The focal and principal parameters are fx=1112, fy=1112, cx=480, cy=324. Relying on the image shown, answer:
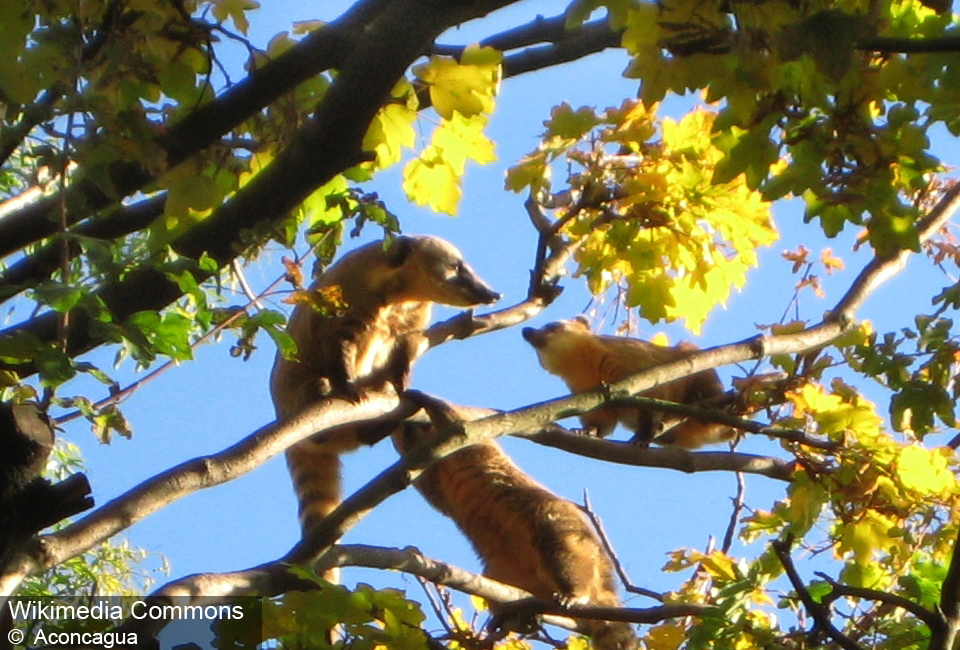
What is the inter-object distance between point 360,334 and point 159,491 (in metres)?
2.88

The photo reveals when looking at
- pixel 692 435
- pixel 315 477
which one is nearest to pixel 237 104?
pixel 315 477

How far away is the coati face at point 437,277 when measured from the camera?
6035 millimetres

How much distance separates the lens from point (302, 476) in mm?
5629

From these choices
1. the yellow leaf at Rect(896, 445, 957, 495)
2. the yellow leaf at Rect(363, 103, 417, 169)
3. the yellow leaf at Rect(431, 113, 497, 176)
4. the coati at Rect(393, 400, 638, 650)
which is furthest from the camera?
the coati at Rect(393, 400, 638, 650)

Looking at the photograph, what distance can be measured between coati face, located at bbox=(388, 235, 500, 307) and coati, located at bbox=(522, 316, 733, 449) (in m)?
0.82

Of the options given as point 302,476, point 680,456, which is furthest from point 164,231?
point 302,476

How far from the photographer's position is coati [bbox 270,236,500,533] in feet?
18.0

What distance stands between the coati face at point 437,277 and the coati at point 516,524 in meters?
0.81

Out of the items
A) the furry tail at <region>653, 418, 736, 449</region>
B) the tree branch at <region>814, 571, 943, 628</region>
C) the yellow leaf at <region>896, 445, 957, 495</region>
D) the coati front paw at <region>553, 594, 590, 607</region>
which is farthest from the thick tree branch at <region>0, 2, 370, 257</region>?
the furry tail at <region>653, 418, 736, 449</region>

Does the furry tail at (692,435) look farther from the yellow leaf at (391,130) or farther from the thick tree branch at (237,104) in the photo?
the thick tree branch at (237,104)

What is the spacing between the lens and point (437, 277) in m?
6.05

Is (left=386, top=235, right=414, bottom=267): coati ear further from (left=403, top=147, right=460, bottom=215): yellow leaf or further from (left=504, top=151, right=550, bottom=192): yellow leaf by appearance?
(left=403, top=147, right=460, bottom=215): yellow leaf

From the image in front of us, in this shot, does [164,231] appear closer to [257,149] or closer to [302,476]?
[257,149]

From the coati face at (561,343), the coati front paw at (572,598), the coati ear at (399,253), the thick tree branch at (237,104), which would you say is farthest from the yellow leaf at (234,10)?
the coati face at (561,343)
